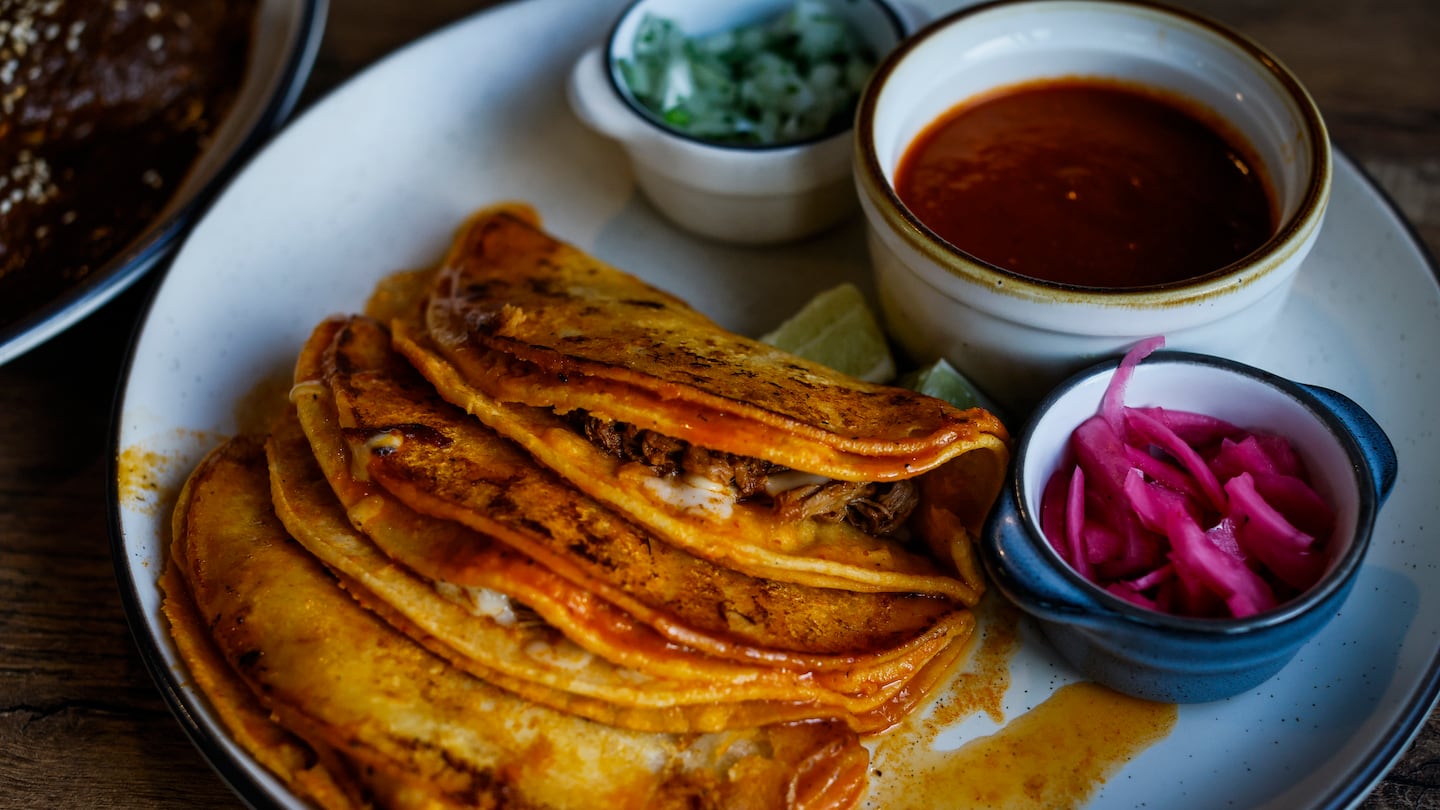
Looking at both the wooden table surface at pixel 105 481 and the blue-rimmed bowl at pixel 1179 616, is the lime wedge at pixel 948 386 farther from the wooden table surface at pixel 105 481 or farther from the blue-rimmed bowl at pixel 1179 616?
the wooden table surface at pixel 105 481

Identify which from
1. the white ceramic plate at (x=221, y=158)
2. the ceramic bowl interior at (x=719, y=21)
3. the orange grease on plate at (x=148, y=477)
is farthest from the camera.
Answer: the ceramic bowl interior at (x=719, y=21)

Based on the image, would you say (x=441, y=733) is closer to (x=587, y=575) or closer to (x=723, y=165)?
(x=587, y=575)

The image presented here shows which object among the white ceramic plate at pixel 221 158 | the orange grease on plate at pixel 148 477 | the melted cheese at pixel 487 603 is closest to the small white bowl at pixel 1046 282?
the melted cheese at pixel 487 603

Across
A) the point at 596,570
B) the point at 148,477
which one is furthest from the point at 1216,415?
the point at 148,477

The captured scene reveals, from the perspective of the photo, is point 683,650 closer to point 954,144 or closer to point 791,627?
point 791,627

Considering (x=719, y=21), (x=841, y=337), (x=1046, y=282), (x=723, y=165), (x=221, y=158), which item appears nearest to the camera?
(x=1046, y=282)

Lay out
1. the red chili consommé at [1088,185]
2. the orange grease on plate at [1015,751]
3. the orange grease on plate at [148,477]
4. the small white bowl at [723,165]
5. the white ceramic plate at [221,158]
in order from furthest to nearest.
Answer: the small white bowl at [723,165], the white ceramic plate at [221,158], the red chili consommé at [1088,185], the orange grease on plate at [148,477], the orange grease on plate at [1015,751]
